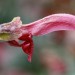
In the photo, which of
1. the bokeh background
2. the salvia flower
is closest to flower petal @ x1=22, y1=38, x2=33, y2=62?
the salvia flower

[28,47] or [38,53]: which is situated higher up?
[38,53]

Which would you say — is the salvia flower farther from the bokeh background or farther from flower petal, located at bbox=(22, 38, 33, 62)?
the bokeh background

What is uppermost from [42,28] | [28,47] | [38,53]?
[38,53]

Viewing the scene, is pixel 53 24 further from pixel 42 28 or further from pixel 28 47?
pixel 28 47

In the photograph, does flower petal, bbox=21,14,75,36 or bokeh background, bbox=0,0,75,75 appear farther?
bokeh background, bbox=0,0,75,75

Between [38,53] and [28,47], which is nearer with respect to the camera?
[28,47]

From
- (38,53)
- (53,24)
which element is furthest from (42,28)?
(38,53)
